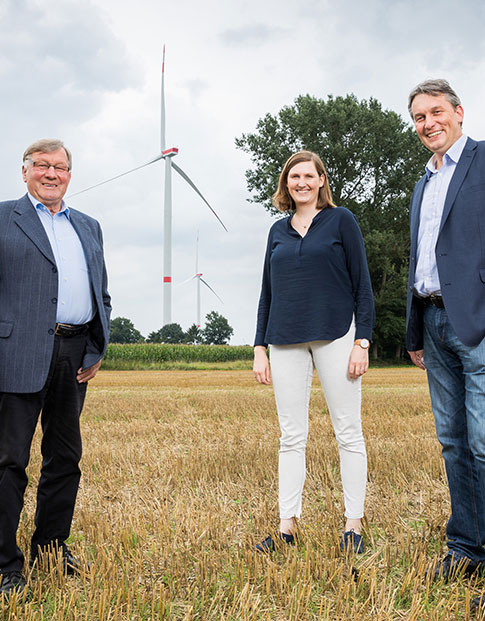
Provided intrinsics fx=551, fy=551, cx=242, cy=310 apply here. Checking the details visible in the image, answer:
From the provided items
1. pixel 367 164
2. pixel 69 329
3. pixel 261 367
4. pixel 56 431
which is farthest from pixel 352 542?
pixel 367 164

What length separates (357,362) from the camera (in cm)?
287

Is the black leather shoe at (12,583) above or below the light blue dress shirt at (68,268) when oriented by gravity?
below

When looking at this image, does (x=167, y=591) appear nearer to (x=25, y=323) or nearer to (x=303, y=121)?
(x=25, y=323)

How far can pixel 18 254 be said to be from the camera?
2.82 meters

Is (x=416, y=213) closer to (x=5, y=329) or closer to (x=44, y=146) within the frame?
(x=44, y=146)

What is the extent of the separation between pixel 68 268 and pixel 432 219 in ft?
6.41

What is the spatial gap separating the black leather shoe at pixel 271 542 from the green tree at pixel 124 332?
7125cm

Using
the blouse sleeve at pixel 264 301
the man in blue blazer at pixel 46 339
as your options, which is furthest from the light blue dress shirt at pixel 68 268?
the blouse sleeve at pixel 264 301

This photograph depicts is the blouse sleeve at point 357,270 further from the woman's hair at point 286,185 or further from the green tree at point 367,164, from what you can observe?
the green tree at point 367,164

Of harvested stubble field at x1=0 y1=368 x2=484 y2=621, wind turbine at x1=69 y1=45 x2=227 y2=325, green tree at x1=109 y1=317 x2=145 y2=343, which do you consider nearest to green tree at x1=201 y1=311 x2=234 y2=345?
green tree at x1=109 y1=317 x2=145 y2=343

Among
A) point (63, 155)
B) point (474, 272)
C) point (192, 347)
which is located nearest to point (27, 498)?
point (63, 155)

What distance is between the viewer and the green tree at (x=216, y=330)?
255 feet

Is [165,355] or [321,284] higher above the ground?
[321,284]

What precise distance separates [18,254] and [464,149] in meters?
2.31
